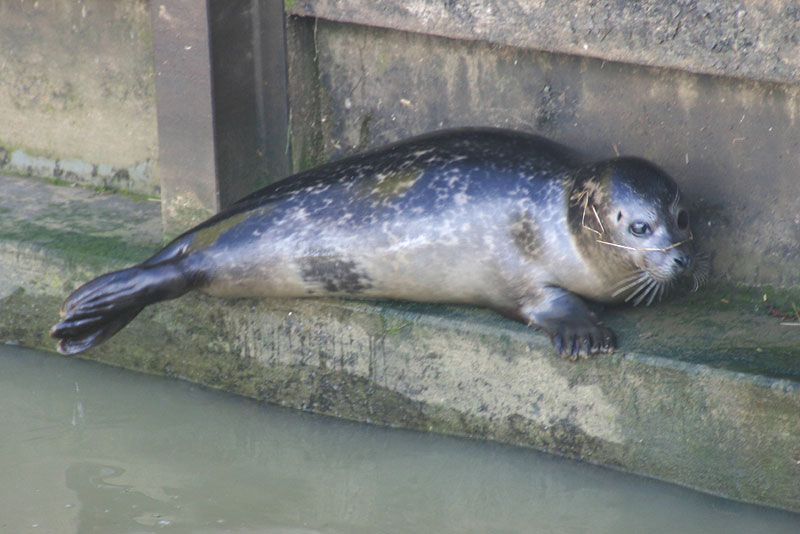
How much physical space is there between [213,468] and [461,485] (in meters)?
0.89

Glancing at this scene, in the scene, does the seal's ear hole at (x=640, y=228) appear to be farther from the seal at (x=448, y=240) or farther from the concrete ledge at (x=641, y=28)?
the concrete ledge at (x=641, y=28)

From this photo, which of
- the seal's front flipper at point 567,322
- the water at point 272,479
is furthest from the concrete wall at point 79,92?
the seal's front flipper at point 567,322

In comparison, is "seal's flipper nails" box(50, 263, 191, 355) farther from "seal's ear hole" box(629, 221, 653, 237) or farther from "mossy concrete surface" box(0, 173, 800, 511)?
"seal's ear hole" box(629, 221, 653, 237)

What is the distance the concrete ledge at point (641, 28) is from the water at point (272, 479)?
149cm

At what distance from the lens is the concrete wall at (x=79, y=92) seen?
5.05 m

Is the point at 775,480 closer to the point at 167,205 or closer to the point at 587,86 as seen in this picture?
the point at 587,86

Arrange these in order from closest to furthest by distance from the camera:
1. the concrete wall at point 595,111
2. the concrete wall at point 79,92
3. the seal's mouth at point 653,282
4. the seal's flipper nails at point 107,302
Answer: the seal's mouth at point 653,282 → the concrete wall at point 595,111 → the seal's flipper nails at point 107,302 → the concrete wall at point 79,92

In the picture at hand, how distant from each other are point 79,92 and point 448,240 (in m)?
2.22

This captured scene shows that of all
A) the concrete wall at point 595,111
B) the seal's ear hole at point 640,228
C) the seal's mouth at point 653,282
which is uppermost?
the concrete wall at point 595,111

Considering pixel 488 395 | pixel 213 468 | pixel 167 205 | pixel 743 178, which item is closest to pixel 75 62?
pixel 167 205

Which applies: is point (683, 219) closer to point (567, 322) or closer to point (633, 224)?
point (633, 224)

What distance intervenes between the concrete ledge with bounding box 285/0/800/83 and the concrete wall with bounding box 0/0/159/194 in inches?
52.7

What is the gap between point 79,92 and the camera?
5.24 meters

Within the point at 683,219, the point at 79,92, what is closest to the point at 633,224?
the point at 683,219
